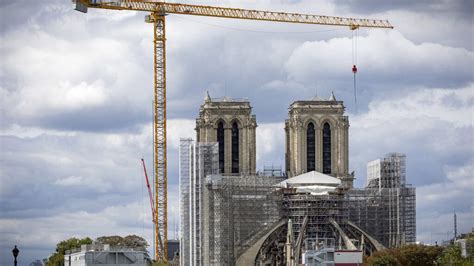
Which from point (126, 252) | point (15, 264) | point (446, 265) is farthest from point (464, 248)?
point (15, 264)

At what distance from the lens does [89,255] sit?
18100 cm

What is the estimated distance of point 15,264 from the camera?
388 feet

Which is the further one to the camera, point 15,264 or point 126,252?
point 126,252

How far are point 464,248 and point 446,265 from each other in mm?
10564

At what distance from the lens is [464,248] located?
18975cm

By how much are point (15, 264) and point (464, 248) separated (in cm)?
8221

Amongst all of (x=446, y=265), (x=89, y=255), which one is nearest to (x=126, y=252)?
(x=89, y=255)

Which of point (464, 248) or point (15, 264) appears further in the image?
point (464, 248)

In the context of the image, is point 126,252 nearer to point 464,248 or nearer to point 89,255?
point 89,255

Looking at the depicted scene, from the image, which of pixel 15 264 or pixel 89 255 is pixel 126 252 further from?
pixel 15 264

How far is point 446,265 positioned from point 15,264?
72.0 meters

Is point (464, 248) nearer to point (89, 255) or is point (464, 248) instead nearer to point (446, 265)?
point (446, 265)

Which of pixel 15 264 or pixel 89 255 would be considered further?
pixel 89 255

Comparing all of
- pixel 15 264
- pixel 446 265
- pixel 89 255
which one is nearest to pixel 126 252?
pixel 89 255
